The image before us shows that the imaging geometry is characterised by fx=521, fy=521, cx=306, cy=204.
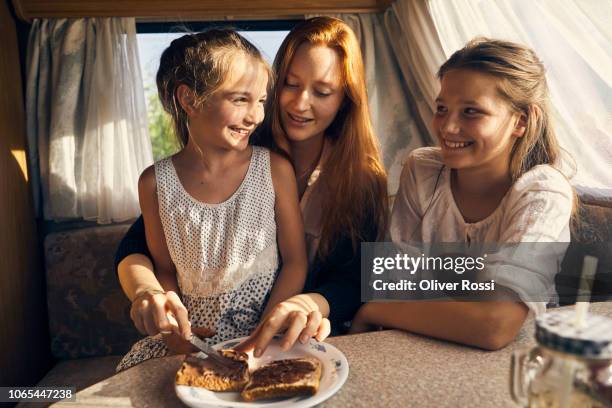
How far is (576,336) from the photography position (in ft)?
1.53

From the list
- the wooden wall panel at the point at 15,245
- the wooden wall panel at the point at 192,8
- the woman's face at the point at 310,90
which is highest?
the wooden wall panel at the point at 192,8

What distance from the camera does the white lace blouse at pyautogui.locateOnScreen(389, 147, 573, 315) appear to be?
3.03ft

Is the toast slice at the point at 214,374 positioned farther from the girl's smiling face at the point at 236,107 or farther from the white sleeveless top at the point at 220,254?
the girl's smiling face at the point at 236,107

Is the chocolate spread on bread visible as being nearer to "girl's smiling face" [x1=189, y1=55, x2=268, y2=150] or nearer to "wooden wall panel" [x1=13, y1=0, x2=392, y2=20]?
"girl's smiling face" [x1=189, y1=55, x2=268, y2=150]

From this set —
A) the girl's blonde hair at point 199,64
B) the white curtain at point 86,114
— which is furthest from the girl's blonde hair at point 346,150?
the white curtain at point 86,114

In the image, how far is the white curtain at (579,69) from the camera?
1.29 m

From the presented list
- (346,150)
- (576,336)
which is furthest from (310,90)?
(576,336)

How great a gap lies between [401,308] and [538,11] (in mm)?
998

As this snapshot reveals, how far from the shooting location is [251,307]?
1.22m

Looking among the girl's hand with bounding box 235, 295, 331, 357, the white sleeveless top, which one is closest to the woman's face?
Result: the white sleeveless top

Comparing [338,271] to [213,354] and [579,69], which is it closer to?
[213,354]

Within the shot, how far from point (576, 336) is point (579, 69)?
1.11 meters

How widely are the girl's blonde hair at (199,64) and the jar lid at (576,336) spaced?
90 centimetres

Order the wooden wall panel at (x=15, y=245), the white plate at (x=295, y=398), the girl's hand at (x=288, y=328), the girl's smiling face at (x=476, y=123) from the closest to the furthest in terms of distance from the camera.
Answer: the white plate at (x=295, y=398) < the girl's hand at (x=288, y=328) < the girl's smiling face at (x=476, y=123) < the wooden wall panel at (x=15, y=245)
